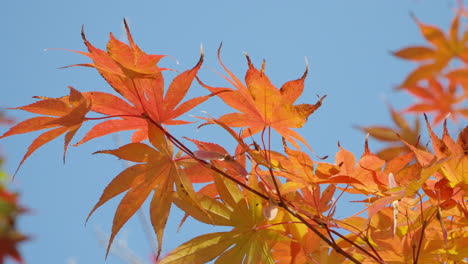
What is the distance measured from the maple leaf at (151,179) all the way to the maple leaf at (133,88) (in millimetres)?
23

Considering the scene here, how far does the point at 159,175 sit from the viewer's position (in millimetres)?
525

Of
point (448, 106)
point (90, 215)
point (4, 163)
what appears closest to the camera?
point (90, 215)

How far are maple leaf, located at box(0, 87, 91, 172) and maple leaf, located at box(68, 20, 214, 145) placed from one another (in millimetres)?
28

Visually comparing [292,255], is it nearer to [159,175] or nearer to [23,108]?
[159,175]

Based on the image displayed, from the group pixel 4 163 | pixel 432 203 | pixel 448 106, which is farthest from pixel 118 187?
pixel 4 163

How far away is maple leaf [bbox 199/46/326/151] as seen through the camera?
18.9 inches

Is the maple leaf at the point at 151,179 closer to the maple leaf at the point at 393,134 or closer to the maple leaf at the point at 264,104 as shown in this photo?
the maple leaf at the point at 264,104

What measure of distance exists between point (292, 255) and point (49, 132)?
11.2 inches

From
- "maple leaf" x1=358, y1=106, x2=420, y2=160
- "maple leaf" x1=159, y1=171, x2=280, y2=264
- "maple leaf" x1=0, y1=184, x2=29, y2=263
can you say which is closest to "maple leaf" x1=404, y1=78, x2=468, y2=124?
"maple leaf" x1=358, y1=106, x2=420, y2=160

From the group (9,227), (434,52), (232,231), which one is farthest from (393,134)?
(9,227)

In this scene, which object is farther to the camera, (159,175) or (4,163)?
(4,163)

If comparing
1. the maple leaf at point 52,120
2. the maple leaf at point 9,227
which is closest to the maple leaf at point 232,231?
the maple leaf at point 52,120

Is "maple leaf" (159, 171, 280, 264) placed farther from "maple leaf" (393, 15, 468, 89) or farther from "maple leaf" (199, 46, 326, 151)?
"maple leaf" (393, 15, 468, 89)

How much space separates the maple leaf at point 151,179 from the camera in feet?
1.63
